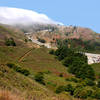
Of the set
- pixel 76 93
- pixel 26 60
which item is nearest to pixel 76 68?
pixel 26 60

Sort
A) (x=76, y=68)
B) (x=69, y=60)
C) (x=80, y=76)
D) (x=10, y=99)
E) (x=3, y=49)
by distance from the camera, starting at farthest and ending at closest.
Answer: (x=69, y=60)
(x=3, y=49)
(x=76, y=68)
(x=80, y=76)
(x=10, y=99)

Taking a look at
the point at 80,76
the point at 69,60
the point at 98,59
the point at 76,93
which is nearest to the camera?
the point at 76,93

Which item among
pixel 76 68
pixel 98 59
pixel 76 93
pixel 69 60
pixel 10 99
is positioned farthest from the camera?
pixel 98 59

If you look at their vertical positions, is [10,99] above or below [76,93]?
above

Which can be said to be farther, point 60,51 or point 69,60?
point 60,51

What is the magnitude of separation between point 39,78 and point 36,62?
37831 millimetres

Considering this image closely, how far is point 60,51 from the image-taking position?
11438 cm

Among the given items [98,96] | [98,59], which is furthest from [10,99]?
[98,59]

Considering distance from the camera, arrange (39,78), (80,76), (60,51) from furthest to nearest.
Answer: (60,51)
(80,76)
(39,78)

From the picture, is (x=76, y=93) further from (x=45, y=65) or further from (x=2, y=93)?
(x=45, y=65)

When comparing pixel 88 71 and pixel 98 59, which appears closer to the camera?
pixel 88 71

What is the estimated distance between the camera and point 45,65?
81.1 m

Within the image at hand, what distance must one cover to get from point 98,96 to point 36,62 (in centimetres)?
4669

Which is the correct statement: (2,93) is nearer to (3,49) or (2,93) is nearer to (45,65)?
(45,65)
